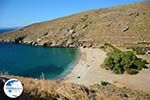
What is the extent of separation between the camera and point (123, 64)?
175 feet

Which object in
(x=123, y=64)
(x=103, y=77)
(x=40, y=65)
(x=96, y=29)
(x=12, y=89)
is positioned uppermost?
(x=96, y=29)

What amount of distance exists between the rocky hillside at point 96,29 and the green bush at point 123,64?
3840 centimetres

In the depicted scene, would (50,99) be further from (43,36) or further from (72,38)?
(43,36)

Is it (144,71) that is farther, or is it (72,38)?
(72,38)

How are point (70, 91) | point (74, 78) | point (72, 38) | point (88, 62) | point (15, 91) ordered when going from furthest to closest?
1. point (72, 38)
2. point (88, 62)
3. point (74, 78)
4. point (70, 91)
5. point (15, 91)

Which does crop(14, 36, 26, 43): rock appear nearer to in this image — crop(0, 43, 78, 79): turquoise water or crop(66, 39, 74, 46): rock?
crop(66, 39, 74, 46): rock

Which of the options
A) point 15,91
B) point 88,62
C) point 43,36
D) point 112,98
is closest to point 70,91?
point 112,98

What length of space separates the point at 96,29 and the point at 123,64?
2712 inches

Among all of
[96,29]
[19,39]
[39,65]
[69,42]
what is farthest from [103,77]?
[19,39]

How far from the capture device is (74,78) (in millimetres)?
48844

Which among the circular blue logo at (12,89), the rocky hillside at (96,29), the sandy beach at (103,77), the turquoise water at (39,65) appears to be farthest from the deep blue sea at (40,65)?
the circular blue logo at (12,89)

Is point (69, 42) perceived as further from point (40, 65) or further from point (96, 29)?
point (40, 65)


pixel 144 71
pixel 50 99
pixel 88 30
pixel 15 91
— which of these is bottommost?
pixel 144 71

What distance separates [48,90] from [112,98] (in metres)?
2.86
